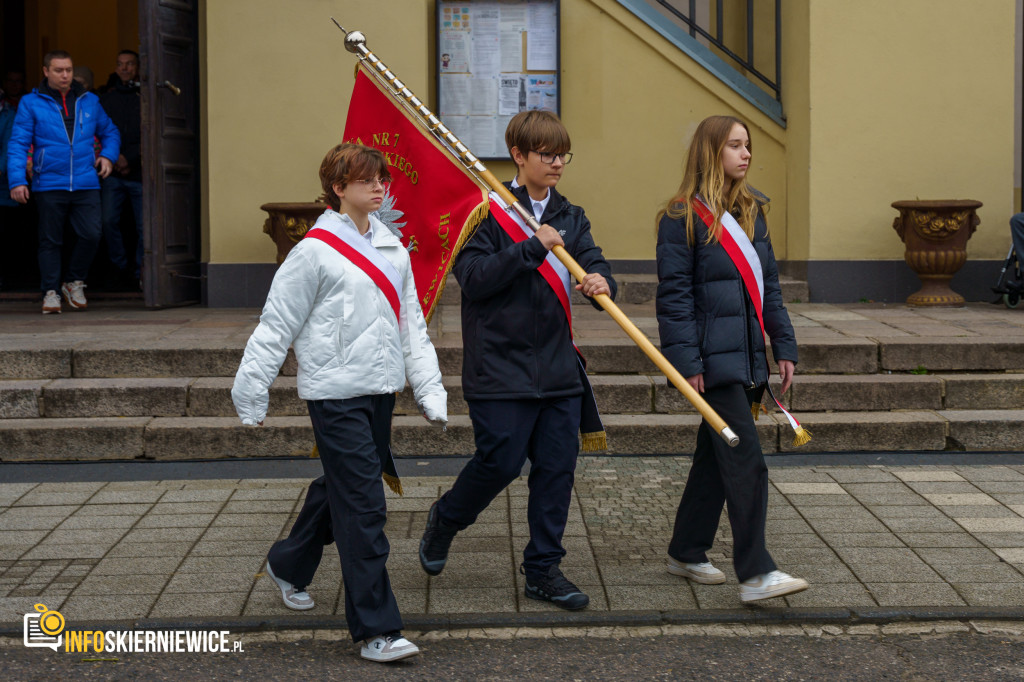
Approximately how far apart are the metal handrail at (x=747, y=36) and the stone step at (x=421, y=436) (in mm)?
4837

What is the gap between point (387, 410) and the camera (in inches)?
158

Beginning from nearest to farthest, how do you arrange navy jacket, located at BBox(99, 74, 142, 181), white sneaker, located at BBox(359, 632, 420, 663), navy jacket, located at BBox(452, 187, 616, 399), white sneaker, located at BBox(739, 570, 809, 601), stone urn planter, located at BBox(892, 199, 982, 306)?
1. white sneaker, located at BBox(359, 632, 420, 663)
2. white sneaker, located at BBox(739, 570, 809, 601)
3. navy jacket, located at BBox(452, 187, 616, 399)
4. stone urn planter, located at BBox(892, 199, 982, 306)
5. navy jacket, located at BBox(99, 74, 142, 181)

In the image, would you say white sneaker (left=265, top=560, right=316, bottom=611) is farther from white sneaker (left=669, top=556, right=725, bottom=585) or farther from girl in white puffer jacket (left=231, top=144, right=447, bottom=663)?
white sneaker (left=669, top=556, right=725, bottom=585)

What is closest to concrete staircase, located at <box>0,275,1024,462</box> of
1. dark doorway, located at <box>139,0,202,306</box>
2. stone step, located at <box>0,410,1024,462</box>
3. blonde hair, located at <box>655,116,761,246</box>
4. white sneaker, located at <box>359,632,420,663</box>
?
stone step, located at <box>0,410,1024,462</box>

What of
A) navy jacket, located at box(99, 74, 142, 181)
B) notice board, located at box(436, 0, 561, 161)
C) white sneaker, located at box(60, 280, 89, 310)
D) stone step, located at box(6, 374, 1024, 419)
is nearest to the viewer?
stone step, located at box(6, 374, 1024, 419)

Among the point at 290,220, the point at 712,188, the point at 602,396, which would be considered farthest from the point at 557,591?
the point at 290,220

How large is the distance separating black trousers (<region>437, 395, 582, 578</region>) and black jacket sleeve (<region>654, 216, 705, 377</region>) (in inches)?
16.1

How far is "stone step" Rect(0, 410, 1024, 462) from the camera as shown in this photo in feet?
21.4

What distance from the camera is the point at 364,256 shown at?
3.97 m

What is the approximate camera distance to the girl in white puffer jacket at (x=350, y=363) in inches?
150

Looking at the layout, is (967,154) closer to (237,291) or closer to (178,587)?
(237,291)

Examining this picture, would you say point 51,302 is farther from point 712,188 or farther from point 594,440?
point 712,188

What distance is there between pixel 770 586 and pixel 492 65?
6990 millimetres

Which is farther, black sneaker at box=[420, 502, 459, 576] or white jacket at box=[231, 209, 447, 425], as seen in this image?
black sneaker at box=[420, 502, 459, 576]
